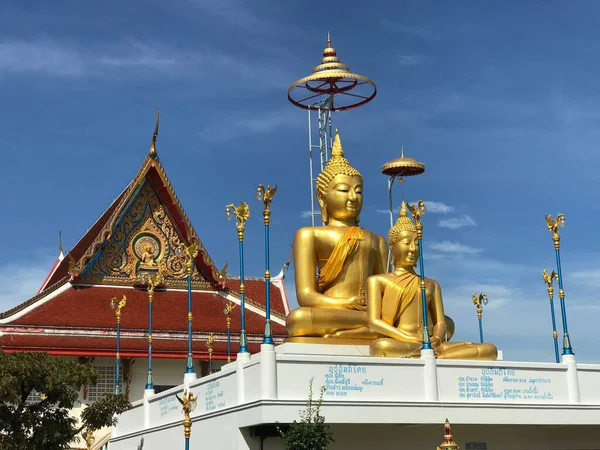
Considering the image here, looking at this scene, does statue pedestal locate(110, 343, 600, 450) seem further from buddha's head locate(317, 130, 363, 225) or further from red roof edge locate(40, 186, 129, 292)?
red roof edge locate(40, 186, 129, 292)

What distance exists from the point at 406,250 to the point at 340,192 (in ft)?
5.66

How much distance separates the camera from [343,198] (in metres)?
17.8

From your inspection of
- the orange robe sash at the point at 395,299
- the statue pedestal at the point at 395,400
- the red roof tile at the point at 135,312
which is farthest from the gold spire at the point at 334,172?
the red roof tile at the point at 135,312

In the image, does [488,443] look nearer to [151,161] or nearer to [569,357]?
[569,357]

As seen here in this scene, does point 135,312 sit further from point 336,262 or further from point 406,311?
point 406,311

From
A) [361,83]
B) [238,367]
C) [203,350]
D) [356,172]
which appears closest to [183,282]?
[203,350]

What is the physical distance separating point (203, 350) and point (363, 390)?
1216 cm

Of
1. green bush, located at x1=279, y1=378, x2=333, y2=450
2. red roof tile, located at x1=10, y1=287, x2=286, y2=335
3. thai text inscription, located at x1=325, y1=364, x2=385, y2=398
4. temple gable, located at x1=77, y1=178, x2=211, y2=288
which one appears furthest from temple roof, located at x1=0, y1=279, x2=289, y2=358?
green bush, located at x1=279, y1=378, x2=333, y2=450

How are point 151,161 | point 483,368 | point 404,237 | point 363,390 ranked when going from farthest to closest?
1. point 151,161
2. point 404,237
3. point 483,368
4. point 363,390

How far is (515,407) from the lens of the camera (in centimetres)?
1459

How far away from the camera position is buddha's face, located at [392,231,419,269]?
675 inches

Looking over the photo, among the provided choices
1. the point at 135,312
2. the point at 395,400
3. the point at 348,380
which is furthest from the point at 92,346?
the point at 395,400

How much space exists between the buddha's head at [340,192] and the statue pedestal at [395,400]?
3.03 metres

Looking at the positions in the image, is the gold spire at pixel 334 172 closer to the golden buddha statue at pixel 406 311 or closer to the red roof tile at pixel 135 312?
the golden buddha statue at pixel 406 311
